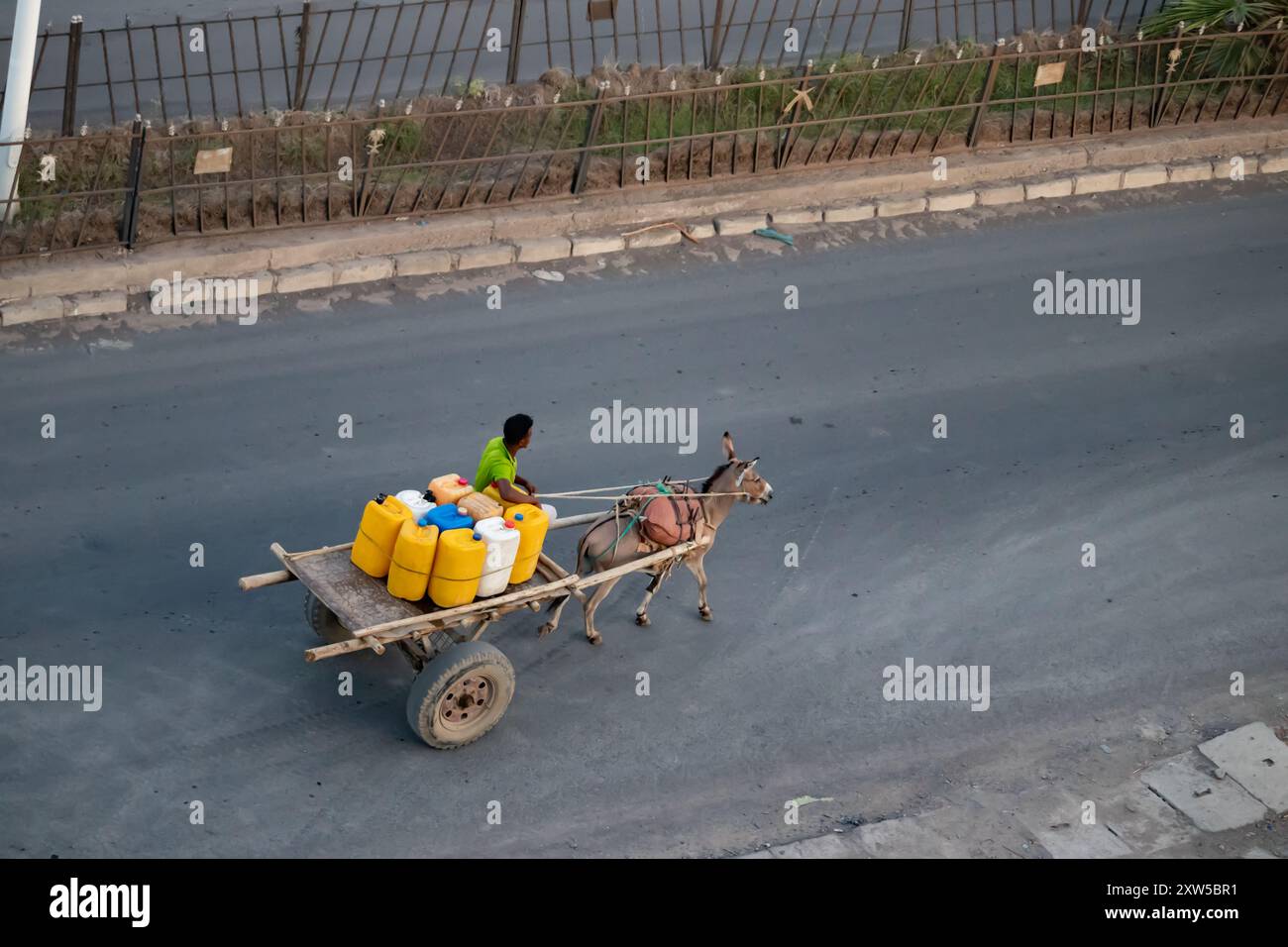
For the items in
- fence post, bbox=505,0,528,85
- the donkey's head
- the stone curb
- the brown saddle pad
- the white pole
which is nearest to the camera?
the brown saddle pad

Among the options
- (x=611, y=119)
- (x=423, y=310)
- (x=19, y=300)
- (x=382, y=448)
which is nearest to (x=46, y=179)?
(x=19, y=300)

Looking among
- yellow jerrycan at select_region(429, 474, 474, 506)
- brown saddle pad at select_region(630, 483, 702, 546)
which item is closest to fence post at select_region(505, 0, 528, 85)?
brown saddle pad at select_region(630, 483, 702, 546)

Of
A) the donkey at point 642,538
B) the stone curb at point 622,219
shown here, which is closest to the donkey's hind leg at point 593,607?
the donkey at point 642,538

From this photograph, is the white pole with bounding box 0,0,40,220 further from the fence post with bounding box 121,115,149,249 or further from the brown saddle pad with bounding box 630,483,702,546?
the brown saddle pad with bounding box 630,483,702,546

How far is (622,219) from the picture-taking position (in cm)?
1678

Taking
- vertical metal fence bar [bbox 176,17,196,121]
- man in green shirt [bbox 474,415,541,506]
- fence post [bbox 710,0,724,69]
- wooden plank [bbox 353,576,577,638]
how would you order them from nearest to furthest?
wooden plank [bbox 353,576,577,638] → man in green shirt [bbox 474,415,541,506] → vertical metal fence bar [bbox 176,17,196,121] → fence post [bbox 710,0,724,69]

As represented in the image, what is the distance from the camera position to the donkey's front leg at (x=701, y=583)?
1160 cm

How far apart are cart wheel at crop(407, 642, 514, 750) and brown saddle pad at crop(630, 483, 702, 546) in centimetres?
136

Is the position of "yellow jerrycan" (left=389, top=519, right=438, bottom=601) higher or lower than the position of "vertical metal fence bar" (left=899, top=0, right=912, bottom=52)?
lower

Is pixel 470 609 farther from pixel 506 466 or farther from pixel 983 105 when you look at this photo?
pixel 983 105

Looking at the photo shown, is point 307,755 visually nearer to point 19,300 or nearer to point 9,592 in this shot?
point 9,592

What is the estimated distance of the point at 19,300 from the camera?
14453mm

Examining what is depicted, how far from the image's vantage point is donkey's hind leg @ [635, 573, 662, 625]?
1168cm

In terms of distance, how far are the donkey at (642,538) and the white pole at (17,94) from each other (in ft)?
22.5
